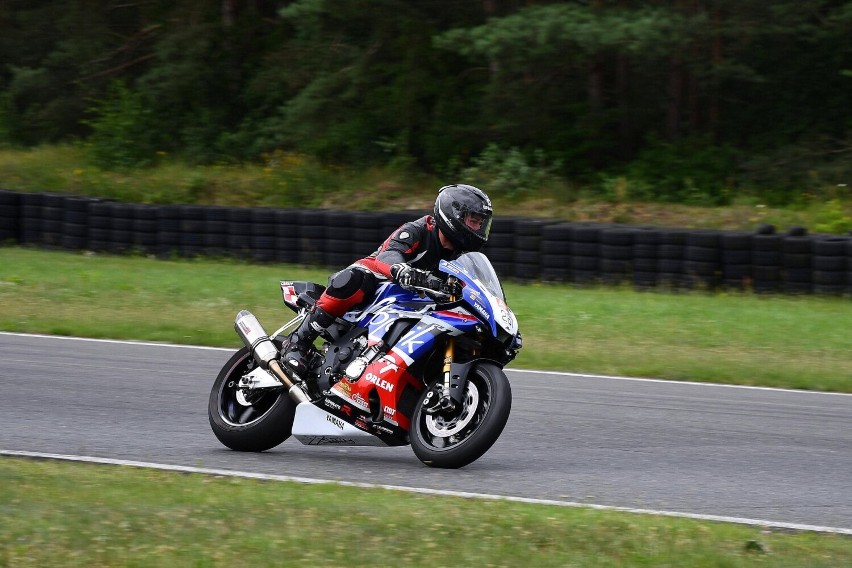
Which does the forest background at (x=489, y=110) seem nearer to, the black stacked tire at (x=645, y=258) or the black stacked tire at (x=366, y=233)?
the black stacked tire at (x=645, y=258)

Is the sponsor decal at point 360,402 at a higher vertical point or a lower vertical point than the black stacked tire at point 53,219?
higher

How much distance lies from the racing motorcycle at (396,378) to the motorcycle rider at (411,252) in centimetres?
8

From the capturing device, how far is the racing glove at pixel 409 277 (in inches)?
256

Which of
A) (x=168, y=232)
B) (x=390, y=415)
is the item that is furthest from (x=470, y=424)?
(x=168, y=232)

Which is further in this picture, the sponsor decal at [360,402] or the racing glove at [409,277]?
the sponsor decal at [360,402]

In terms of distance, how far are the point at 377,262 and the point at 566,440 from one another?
1965 mm

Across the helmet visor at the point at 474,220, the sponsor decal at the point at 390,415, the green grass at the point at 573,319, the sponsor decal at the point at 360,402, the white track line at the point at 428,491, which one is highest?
the helmet visor at the point at 474,220

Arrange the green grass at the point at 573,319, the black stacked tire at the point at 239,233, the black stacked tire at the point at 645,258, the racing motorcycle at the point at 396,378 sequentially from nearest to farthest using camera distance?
the racing motorcycle at the point at 396,378
the green grass at the point at 573,319
the black stacked tire at the point at 645,258
the black stacked tire at the point at 239,233

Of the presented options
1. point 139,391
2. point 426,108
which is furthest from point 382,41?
point 139,391

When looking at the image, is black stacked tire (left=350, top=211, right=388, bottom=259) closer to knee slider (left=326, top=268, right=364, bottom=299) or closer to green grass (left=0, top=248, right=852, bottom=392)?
green grass (left=0, top=248, right=852, bottom=392)

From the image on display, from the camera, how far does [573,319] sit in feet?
45.2

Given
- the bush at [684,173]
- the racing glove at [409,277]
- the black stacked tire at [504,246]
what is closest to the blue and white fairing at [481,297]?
the racing glove at [409,277]

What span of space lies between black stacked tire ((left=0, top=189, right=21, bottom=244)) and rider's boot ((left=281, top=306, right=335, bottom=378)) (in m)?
14.1

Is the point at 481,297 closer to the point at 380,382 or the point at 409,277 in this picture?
the point at 409,277
